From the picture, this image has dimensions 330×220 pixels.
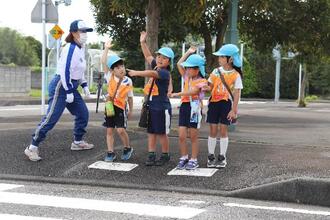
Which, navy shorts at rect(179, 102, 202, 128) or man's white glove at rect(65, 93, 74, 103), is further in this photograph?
man's white glove at rect(65, 93, 74, 103)

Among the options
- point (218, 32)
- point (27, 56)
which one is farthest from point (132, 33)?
point (27, 56)

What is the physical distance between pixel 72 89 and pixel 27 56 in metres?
65.7

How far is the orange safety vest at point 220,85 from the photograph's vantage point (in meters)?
7.25

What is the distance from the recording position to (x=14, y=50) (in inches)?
2753

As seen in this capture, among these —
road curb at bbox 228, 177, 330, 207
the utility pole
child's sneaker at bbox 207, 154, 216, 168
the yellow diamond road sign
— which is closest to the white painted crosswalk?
road curb at bbox 228, 177, 330, 207

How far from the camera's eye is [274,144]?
9.30 m

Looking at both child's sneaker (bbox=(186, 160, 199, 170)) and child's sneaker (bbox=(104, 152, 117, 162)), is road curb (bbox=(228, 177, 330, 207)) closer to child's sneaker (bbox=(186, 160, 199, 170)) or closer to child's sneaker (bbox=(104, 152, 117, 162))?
child's sneaker (bbox=(186, 160, 199, 170))

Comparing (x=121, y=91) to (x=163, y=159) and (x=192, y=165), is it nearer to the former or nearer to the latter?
(x=163, y=159)

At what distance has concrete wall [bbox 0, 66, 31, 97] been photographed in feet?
78.1

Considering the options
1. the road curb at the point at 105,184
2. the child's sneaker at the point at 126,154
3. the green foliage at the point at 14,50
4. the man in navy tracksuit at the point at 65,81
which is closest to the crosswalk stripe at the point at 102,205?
the road curb at the point at 105,184

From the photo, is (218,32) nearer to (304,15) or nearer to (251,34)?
(251,34)

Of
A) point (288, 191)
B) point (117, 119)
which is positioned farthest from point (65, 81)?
point (288, 191)

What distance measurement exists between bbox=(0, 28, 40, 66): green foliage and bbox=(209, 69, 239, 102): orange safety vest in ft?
209

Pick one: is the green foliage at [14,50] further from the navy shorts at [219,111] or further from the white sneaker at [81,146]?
the navy shorts at [219,111]
